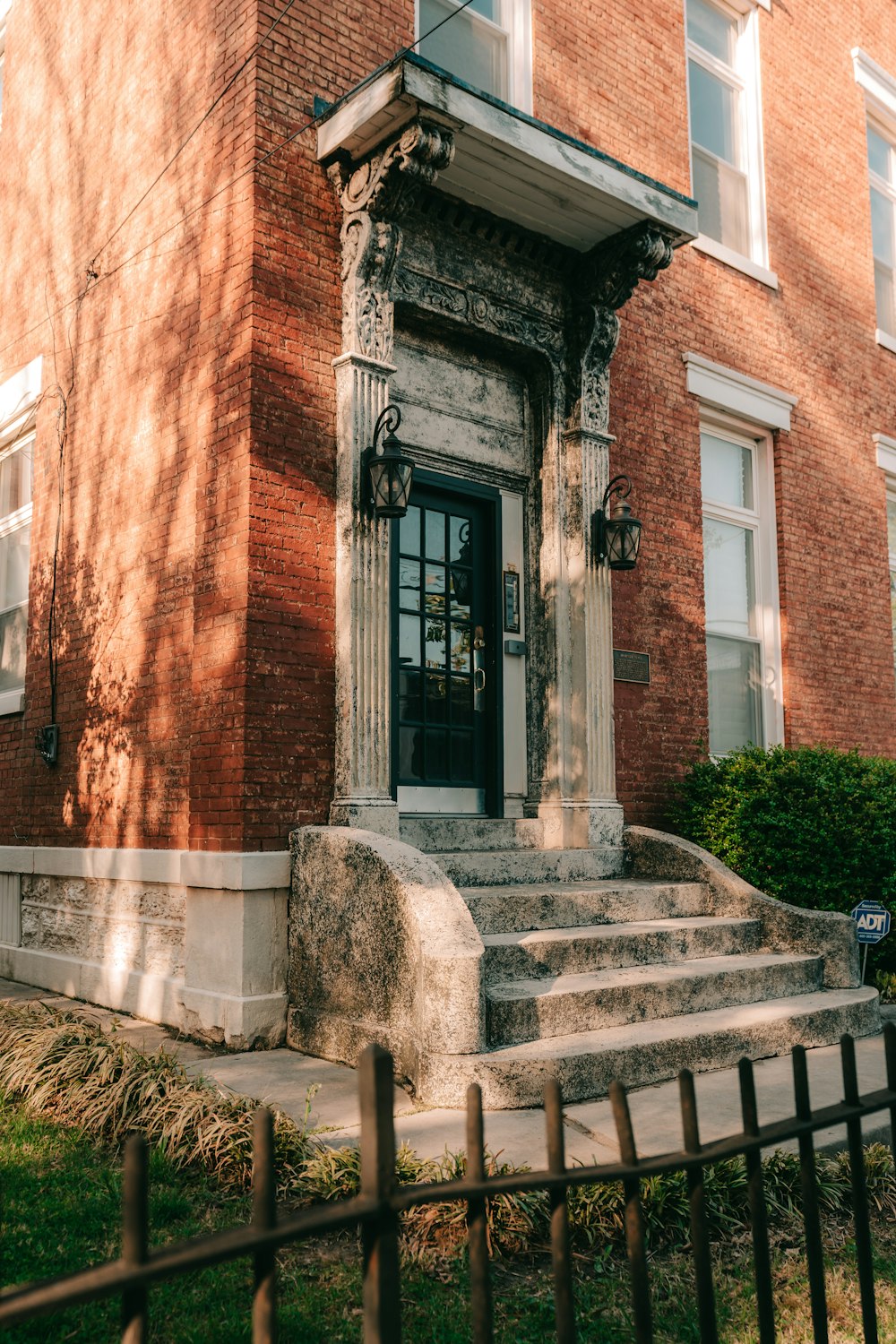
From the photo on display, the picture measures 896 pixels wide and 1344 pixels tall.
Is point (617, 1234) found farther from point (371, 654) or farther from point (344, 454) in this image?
point (344, 454)

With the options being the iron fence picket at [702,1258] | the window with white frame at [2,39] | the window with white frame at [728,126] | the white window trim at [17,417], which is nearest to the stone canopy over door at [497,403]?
the window with white frame at [728,126]

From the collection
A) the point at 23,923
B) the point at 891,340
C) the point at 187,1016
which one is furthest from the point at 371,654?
the point at 891,340

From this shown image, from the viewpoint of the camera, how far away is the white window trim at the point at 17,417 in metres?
9.41

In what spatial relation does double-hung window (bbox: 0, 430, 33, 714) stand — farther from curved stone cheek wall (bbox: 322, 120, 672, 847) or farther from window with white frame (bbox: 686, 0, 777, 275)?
window with white frame (bbox: 686, 0, 777, 275)

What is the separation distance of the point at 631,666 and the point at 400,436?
8.10ft

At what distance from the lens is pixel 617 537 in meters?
7.91

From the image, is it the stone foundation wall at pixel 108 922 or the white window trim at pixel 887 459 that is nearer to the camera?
the stone foundation wall at pixel 108 922

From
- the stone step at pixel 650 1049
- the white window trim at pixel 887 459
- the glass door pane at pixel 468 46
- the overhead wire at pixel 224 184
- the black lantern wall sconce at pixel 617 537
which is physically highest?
the glass door pane at pixel 468 46

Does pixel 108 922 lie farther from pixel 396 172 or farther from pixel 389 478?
pixel 396 172

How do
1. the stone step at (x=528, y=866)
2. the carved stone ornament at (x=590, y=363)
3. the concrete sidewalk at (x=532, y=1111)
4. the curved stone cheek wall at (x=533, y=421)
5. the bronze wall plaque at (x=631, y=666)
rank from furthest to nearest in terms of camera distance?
the bronze wall plaque at (x=631, y=666) < the carved stone ornament at (x=590, y=363) < the stone step at (x=528, y=866) < the curved stone cheek wall at (x=533, y=421) < the concrete sidewalk at (x=532, y=1111)

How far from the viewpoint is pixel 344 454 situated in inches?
264

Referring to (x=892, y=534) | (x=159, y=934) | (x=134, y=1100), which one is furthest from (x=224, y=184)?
(x=892, y=534)

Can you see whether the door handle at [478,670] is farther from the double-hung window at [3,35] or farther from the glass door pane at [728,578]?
the double-hung window at [3,35]

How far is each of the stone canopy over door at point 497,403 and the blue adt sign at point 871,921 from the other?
169 centimetres
